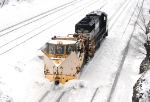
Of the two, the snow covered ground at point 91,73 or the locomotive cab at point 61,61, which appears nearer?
the snow covered ground at point 91,73

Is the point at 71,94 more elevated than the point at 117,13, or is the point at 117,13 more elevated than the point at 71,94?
the point at 71,94

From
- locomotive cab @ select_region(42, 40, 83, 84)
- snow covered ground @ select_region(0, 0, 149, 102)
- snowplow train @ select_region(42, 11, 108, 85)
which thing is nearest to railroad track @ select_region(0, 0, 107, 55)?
snow covered ground @ select_region(0, 0, 149, 102)

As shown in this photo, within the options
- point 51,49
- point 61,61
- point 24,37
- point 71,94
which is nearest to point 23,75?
point 51,49

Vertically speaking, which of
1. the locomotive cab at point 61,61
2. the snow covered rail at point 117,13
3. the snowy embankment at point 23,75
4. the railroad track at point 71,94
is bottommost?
the snow covered rail at point 117,13

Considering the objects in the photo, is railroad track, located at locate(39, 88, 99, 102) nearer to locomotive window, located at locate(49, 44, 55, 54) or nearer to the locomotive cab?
the locomotive cab

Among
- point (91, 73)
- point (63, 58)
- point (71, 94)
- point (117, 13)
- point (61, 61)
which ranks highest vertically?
point (63, 58)

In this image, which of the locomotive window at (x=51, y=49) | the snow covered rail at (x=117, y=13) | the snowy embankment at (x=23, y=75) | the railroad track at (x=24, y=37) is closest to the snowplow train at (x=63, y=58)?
the locomotive window at (x=51, y=49)

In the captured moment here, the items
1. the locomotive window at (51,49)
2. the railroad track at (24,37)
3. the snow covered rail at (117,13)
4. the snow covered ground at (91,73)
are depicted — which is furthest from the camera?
the snow covered rail at (117,13)

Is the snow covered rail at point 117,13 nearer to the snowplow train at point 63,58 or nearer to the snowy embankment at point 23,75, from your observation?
the snowy embankment at point 23,75

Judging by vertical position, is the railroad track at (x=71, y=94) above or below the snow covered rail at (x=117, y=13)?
above

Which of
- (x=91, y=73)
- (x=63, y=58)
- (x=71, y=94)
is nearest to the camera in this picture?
(x=71, y=94)

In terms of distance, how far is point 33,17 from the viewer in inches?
1700

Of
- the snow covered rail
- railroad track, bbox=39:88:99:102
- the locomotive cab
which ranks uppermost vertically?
the locomotive cab

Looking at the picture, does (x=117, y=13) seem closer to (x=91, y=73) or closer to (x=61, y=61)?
(x=91, y=73)
